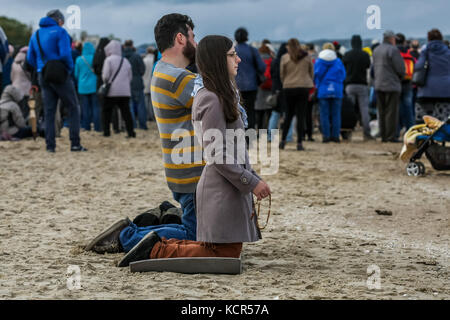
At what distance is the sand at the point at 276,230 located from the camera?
4.35 metres

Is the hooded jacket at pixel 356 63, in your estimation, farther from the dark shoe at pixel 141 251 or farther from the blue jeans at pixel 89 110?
the dark shoe at pixel 141 251

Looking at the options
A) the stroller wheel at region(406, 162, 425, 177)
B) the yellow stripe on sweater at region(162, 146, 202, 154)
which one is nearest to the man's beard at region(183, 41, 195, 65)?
the yellow stripe on sweater at region(162, 146, 202, 154)

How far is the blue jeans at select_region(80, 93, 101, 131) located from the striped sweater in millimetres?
11538

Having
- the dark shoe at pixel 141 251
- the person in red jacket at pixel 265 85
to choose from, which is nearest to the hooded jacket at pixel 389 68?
the person in red jacket at pixel 265 85

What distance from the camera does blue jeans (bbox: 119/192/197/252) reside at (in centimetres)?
516

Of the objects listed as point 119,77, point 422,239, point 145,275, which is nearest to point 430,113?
point 119,77

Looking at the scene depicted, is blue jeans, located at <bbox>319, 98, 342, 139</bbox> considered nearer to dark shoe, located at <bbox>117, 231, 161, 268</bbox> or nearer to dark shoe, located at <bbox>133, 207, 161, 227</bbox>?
dark shoe, located at <bbox>133, 207, 161, 227</bbox>

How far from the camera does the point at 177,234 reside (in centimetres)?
521

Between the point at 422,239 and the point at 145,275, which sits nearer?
the point at 145,275

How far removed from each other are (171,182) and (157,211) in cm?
69

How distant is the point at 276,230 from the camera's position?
21.1ft
